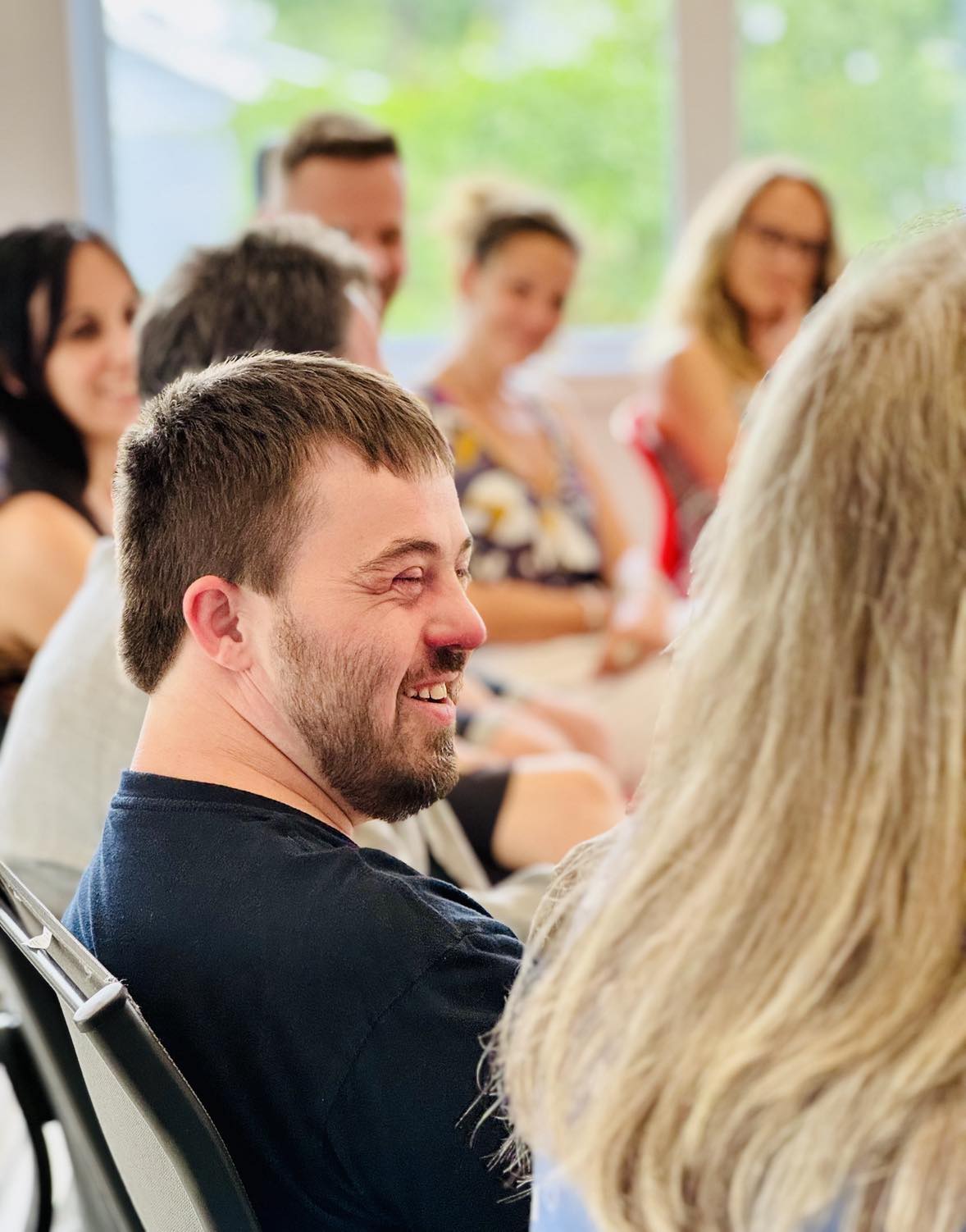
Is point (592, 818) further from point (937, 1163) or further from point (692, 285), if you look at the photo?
point (692, 285)

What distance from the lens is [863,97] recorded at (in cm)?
478

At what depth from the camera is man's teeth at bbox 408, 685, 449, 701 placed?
1.02 meters

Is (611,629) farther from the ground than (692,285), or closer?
closer

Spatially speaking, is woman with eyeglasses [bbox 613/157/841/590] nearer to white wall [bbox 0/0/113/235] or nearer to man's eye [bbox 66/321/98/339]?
man's eye [bbox 66/321/98/339]

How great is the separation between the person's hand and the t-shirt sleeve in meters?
2.16

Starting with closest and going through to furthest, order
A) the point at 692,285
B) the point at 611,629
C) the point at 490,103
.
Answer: the point at 611,629 → the point at 692,285 → the point at 490,103

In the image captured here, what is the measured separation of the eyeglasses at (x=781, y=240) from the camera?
11.2 feet

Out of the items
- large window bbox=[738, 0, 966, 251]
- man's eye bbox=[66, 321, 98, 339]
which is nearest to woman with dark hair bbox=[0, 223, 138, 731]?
man's eye bbox=[66, 321, 98, 339]

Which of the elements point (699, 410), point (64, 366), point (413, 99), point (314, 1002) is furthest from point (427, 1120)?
point (413, 99)

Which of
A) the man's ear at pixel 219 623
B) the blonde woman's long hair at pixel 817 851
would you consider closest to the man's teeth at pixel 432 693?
the man's ear at pixel 219 623

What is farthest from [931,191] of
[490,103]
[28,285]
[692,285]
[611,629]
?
[28,285]

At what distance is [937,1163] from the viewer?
54 cm

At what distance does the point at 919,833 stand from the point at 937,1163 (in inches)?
4.7

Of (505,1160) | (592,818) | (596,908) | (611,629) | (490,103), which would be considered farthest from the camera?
(490,103)
